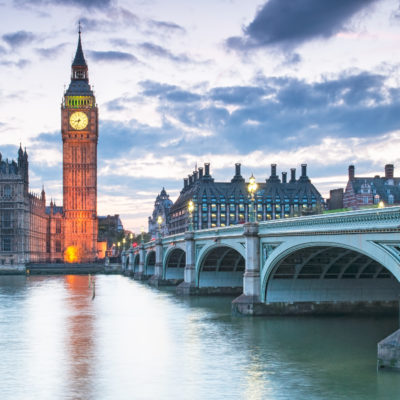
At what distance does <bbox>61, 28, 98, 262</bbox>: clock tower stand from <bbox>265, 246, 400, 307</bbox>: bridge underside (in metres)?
137

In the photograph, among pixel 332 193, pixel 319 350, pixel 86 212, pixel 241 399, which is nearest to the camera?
pixel 241 399

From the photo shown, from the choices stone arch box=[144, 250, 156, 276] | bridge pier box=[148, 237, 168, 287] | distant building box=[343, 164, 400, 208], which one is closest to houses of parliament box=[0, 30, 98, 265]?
stone arch box=[144, 250, 156, 276]

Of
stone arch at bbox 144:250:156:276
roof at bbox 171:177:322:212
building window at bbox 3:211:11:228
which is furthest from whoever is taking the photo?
roof at bbox 171:177:322:212

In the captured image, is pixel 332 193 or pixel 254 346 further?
pixel 332 193

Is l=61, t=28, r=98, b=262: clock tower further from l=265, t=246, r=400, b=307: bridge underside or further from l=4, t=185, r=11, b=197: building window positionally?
l=265, t=246, r=400, b=307: bridge underside

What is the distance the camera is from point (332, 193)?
5684 inches

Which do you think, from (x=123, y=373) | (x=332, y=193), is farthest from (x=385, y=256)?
(x=332, y=193)

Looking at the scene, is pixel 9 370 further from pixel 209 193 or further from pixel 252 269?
pixel 209 193

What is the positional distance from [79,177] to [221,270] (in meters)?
115

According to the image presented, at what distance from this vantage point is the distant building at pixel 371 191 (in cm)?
12375

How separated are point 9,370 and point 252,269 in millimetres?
21301

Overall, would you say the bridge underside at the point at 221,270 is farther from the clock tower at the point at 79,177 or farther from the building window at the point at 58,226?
the building window at the point at 58,226

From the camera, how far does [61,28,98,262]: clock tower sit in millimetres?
182250

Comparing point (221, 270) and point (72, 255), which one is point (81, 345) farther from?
point (72, 255)
